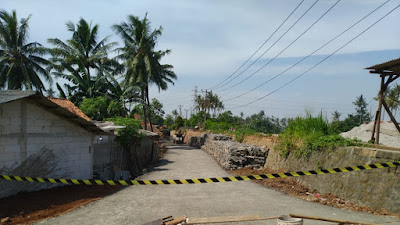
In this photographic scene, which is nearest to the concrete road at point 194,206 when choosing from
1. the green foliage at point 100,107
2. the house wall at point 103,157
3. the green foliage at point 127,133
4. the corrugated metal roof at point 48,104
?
the house wall at point 103,157

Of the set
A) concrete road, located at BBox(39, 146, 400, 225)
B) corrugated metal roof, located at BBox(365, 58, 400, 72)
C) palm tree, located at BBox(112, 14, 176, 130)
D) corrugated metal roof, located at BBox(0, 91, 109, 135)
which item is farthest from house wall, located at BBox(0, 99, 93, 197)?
palm tree, located at BBox(112, 14, 176, 130)

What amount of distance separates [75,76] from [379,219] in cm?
2196

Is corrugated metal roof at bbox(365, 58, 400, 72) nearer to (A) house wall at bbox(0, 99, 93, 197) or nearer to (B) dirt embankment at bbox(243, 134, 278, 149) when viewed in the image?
(B) dirt embankment at bbox(243, 134, 278, 149)

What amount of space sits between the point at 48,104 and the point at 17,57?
21.2m

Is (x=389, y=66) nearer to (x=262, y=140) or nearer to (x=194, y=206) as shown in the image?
(x=194, y=206)

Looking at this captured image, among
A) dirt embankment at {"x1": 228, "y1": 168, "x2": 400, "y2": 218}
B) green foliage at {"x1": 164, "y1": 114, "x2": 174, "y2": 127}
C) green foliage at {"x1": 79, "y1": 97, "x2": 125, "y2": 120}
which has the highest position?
green foliage at {"x1": 164, "y1": 114, "x2": 174, "y2": 127}

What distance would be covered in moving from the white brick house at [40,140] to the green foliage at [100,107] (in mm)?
10308

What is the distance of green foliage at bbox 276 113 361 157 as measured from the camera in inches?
402

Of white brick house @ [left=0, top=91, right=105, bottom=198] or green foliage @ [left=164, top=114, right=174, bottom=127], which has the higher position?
green foliage @ [left=164, top=114, right=174, bottom=127]

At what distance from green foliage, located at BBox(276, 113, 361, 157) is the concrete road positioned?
2127 mm

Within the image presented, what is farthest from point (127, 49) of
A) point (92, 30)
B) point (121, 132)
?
point (121, 132)

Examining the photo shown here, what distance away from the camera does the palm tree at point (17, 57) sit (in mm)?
25484

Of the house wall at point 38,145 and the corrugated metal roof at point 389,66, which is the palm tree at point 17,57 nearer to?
the house wall at point 38,145

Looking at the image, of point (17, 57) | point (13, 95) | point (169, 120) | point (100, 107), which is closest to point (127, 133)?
point (13, 95)
